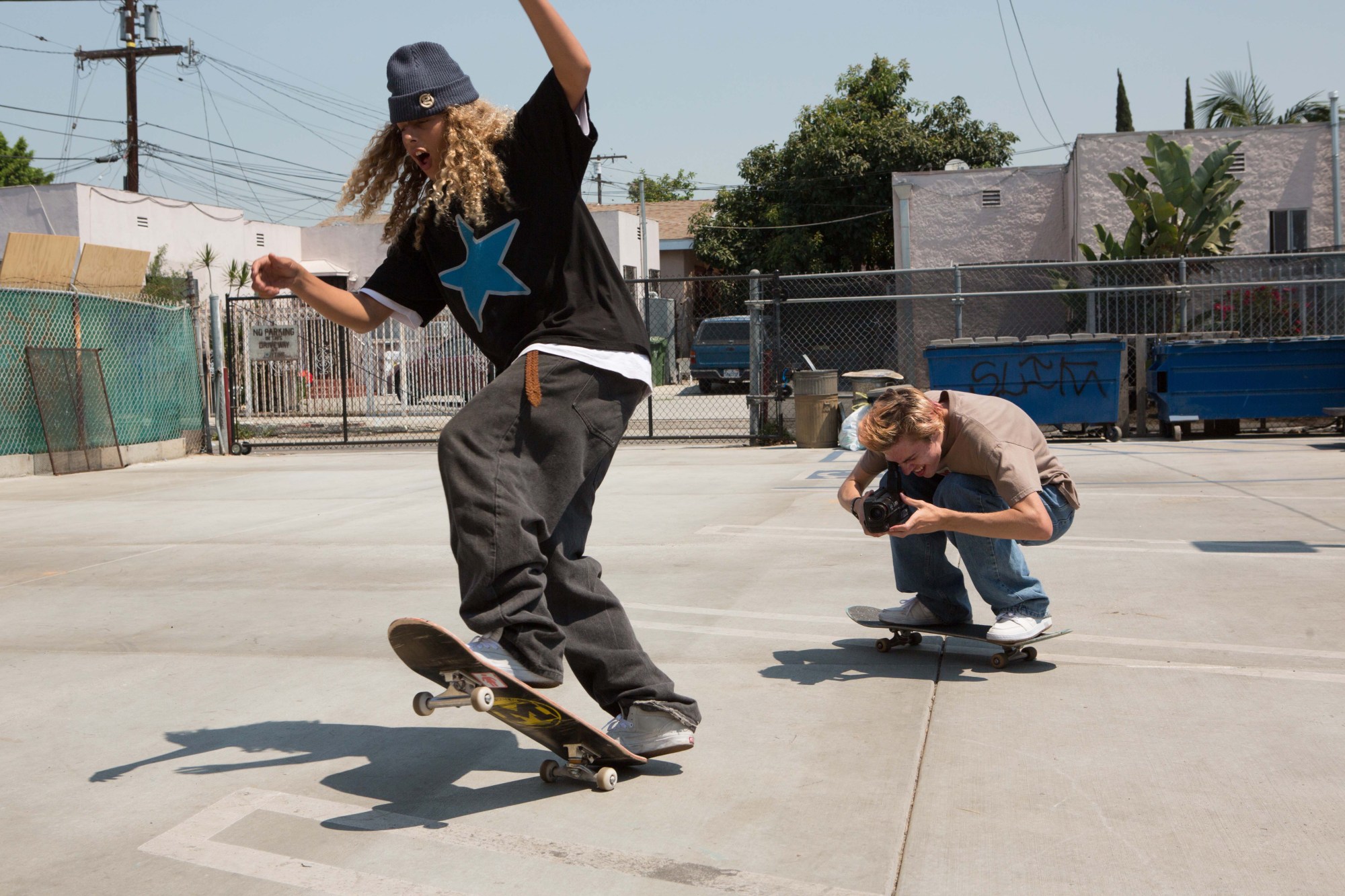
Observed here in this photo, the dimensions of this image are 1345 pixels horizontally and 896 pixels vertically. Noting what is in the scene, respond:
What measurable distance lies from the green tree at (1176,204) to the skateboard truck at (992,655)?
14.8 meters

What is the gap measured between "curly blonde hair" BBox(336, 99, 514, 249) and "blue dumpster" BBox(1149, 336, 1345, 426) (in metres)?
12.3

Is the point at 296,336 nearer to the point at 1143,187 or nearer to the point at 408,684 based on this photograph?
the point at 1143,187

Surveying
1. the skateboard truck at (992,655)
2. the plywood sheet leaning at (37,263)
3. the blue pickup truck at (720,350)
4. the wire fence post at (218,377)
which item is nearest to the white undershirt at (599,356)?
the skateboard truck at (992,655)

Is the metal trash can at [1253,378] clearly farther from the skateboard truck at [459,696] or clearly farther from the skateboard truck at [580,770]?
the skateboard truck at [459,696]

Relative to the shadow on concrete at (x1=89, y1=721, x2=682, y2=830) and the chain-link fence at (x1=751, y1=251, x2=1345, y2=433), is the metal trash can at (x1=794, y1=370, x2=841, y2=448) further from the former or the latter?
the shadow on concrete at (x1=89, y1=721, x2=682, y2=830)

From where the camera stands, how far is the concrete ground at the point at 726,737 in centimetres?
249

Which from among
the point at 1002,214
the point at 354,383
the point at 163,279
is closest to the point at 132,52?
the point at 163,279

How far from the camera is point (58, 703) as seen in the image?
384 cm

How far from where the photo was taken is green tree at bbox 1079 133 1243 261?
56.5ft

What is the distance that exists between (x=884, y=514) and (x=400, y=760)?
1685 mm

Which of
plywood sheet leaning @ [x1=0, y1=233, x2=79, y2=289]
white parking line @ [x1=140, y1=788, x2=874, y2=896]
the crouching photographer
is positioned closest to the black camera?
the crouching photographer

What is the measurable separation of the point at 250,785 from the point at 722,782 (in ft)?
4.08

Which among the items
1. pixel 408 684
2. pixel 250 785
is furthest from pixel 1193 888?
pixel 408 684

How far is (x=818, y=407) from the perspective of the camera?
13.8m
